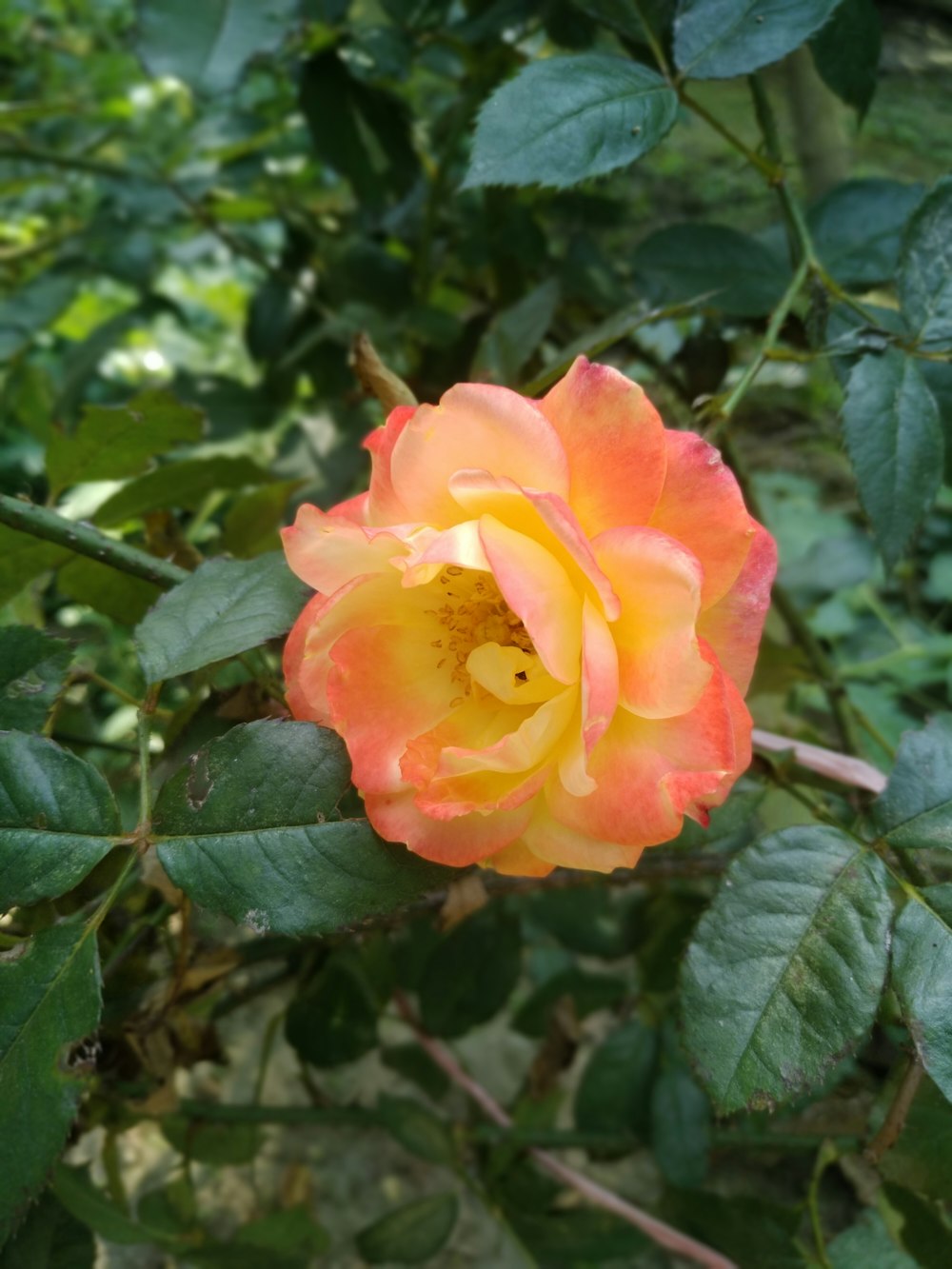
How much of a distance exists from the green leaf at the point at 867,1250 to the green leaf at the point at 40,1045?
419 millimetres

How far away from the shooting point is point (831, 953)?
41 cm

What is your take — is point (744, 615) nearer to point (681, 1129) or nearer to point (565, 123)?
point (565, 123)

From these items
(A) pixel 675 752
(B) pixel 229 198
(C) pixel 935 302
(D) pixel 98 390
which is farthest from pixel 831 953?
(D) pixel 98 390

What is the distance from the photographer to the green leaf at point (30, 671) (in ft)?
1.47

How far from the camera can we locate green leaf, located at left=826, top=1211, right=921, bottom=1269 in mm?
526

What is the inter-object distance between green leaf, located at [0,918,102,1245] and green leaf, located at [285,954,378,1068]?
31 cm

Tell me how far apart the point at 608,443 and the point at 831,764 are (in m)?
0.24

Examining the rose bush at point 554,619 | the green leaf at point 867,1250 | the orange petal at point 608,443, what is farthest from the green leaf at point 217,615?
the green leaf at point 867,1250

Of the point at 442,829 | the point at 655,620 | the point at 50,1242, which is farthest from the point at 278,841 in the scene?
the point at 50,1242

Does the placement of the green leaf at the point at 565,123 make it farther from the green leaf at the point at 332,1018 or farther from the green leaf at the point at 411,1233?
the green leaf at the point at 411,1233

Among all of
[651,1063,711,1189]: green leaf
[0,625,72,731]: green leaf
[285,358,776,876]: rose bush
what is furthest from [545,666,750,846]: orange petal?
[651,1063,711,1189]: green leaf

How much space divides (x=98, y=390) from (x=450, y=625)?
122 cm

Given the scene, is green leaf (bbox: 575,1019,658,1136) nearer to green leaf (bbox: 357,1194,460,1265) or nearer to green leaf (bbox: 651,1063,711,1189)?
green leaf (bbox: 651,1063,711,1189)

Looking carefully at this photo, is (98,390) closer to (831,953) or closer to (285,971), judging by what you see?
(285,971)
